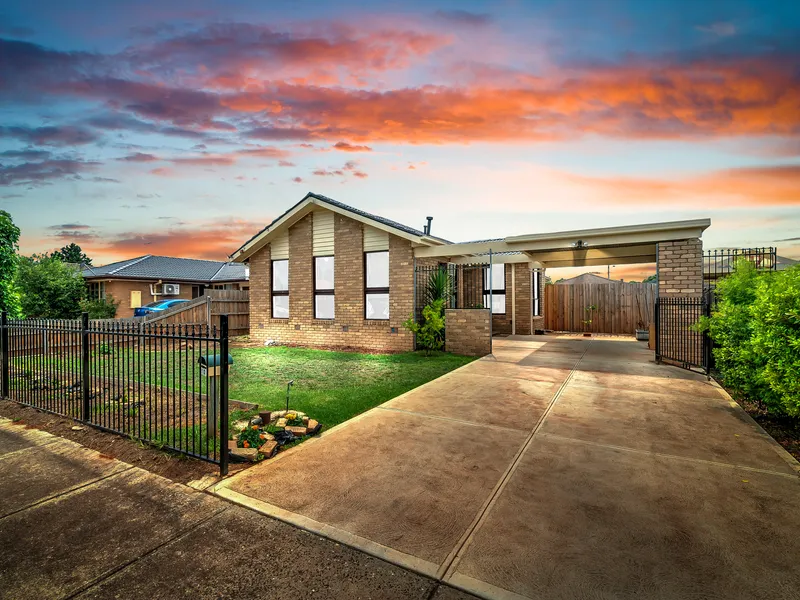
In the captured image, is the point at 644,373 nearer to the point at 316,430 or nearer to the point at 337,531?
the point at 316,430

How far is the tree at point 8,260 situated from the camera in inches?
371

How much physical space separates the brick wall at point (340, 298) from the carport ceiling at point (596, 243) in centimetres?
119

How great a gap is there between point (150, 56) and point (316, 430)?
867 cm

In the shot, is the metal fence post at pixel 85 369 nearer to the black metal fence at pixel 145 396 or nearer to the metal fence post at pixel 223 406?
the black metal fence at pixel 145 396

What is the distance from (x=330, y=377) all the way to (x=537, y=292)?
13.5m

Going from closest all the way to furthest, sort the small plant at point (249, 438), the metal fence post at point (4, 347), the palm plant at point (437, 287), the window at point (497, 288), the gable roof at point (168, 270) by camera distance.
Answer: the small plant at point (249, 438), the metal fence post at point (4, 347), the palm plant at point (437, 287), the window at point (497, 288), the gable roof at point (168, 270)

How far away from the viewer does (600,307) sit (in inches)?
711

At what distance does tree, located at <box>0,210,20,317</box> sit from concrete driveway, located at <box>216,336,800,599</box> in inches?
416

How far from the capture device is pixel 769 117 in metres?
8.41

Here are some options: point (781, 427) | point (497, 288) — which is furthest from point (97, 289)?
point (781, 427)

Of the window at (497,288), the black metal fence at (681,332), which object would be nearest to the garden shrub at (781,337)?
the black metal fence at (681,332)

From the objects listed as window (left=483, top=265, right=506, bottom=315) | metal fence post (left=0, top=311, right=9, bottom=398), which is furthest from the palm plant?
metal fence post (left=0, top=311, right=9, bottom=398)

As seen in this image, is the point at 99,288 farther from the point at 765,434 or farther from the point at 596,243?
the point at 765,434

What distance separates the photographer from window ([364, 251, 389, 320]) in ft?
41.7
